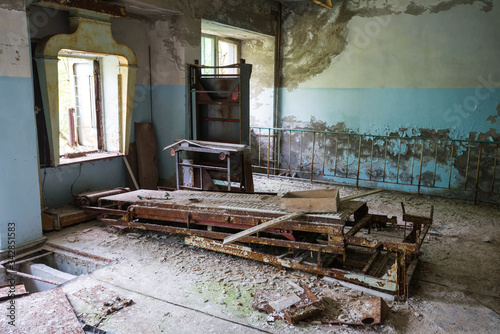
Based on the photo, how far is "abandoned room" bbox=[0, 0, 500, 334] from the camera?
12.0ft

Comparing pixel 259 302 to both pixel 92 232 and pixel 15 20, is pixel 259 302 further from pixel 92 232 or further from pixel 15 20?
pixel 15 20

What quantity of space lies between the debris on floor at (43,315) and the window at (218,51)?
6.50 meters

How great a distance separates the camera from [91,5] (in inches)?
225

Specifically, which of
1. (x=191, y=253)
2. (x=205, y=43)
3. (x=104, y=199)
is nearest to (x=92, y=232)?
(x=104, y=199)

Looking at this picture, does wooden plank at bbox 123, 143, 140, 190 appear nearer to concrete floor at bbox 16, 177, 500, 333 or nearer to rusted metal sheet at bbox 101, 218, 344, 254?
concrete floor at bbox 16, 177, 500, 333

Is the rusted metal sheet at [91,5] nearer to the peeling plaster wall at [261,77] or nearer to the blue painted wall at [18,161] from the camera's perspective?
the blue painted wall at [18,161]

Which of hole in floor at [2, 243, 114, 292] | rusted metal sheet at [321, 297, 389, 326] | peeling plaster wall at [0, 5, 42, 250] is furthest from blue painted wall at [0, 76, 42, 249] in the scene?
rusted metal sheet at [321, 297, 389, 326]

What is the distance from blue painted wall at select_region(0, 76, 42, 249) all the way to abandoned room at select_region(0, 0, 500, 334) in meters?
0.02

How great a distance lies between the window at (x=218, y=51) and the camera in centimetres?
912

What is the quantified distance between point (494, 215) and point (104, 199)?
6192mm

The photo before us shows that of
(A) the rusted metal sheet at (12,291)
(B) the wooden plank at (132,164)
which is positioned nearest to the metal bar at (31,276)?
(A) the rusted metal sheet at (12,291)

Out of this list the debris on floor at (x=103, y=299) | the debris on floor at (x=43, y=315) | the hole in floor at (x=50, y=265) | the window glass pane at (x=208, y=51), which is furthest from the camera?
the window glass pane at (x=208, y=51)

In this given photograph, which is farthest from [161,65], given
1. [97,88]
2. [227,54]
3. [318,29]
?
[318,29]

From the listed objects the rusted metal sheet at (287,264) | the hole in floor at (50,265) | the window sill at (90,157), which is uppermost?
the window sill at (90,157)
